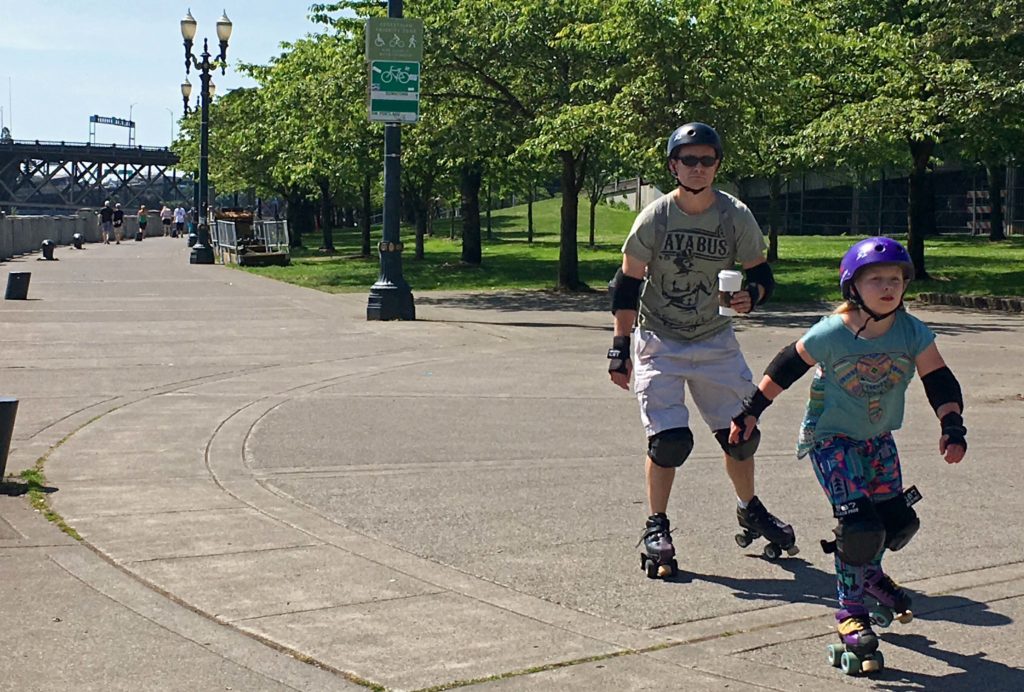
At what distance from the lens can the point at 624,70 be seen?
873 inches

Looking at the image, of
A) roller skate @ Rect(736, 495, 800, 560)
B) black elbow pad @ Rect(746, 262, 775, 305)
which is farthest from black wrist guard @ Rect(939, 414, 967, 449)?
roller skate @ Rect(736, 495, 800, 560)

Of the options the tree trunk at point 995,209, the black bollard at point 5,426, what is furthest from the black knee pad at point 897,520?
the tree trunk at point 995,209

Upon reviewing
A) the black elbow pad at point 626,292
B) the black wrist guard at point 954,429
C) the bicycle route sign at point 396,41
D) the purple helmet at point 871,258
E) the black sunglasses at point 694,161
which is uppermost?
the bicycle route sign at point 396,41

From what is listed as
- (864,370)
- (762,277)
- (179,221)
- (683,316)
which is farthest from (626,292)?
(179,221)

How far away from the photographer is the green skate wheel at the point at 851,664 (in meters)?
4.65

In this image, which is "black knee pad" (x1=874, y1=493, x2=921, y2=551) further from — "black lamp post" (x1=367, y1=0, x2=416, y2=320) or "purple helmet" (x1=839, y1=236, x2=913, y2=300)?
"black lamp post" (x1=367, y1=0, x2=416, y2=320)

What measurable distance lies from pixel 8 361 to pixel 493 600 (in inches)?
377

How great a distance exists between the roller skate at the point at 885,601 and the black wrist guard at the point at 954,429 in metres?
0.62

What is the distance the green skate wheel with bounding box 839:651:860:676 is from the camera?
4.65 meters

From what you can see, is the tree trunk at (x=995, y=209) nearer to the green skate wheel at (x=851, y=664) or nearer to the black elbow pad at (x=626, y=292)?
the black elbow pad at (x=626, y=292)

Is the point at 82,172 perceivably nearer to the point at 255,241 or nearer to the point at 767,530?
the point at 255,241

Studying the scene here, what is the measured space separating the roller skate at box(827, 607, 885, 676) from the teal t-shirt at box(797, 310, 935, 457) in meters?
0.68

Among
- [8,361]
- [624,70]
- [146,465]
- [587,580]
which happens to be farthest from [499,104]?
[587,580]

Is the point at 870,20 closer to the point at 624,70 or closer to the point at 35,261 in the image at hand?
the point at 624,70
